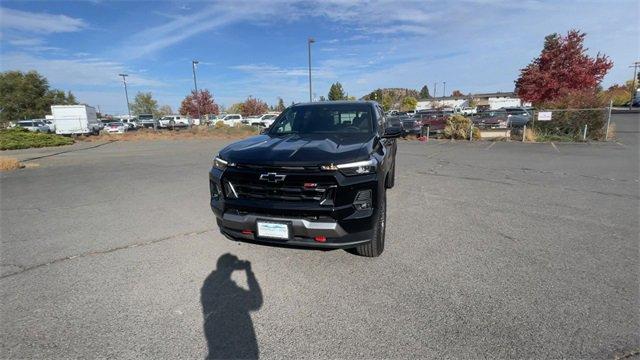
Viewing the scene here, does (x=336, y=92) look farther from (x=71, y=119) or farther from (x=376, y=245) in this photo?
(x=376, y=245)

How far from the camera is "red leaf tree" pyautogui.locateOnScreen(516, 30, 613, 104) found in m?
26.5

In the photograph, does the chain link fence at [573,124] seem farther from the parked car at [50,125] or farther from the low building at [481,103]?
the parked car at [50,125]

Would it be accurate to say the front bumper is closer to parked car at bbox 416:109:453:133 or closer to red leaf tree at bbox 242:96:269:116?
parked car at bbox 416:109:453:133

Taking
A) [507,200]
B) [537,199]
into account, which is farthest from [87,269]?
[537,199]

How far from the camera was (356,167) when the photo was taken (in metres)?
3.14

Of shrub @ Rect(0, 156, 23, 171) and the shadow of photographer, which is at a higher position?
shrub @ Rect(0, 156, 23, 171)

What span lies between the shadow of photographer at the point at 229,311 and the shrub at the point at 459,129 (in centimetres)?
1738

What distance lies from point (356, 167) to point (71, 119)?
117 ft

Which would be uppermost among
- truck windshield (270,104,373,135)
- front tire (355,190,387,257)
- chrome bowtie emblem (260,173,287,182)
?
truck windshield (270,104,373,135)

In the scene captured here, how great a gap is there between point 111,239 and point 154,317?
220 cm

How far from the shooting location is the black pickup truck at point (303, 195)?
306cm

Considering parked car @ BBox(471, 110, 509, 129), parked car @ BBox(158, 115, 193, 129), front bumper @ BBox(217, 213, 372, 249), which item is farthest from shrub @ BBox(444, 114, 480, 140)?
parked car @ BBox(158, 115, 193, 129)

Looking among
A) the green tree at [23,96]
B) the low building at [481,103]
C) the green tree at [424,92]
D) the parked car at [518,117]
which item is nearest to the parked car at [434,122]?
the parked car at [518,117]

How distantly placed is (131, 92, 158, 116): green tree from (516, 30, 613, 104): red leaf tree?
72.4m
